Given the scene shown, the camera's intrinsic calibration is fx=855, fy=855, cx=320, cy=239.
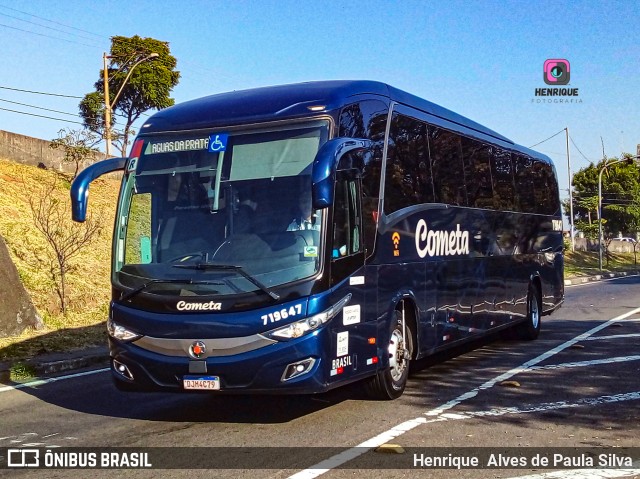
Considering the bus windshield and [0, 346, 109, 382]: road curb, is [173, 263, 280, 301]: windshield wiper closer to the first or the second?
the bus windshield

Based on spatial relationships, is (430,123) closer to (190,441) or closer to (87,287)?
(190,441)

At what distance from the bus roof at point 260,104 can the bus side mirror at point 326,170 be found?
1.90 feet

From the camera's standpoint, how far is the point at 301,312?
7.71 m

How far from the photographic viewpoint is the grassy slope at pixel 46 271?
1545 cm

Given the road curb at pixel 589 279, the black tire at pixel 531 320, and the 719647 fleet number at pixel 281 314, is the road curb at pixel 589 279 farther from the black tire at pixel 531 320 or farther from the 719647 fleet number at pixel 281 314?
the 719647 fleet number at pixel 281 314

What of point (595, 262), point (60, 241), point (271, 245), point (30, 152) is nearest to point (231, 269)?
point (271, 245)

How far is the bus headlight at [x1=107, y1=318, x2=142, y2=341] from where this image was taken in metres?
8.20

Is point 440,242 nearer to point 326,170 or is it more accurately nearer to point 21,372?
point 326,170

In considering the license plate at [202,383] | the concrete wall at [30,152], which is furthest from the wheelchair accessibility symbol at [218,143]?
the concrete wall at [30,152]

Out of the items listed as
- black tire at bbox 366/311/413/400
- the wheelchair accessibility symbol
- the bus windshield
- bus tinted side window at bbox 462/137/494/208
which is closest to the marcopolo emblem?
the bus windshield

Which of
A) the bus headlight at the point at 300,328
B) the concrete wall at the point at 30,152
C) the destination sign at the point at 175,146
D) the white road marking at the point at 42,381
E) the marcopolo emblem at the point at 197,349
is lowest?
the white road marking at the point at 42,381

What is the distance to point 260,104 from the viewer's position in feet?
28.3

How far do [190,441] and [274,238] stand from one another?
1.98 m

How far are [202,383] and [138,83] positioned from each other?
215 feet
